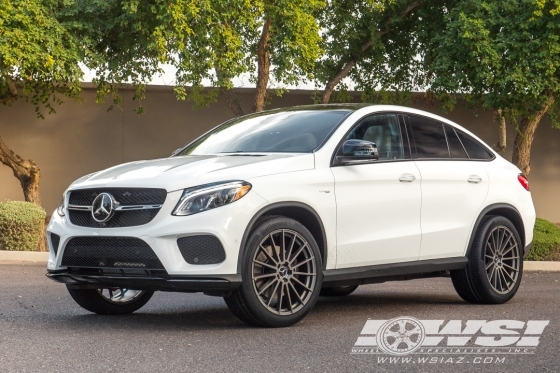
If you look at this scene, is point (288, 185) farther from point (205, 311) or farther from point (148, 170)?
point (205, 311)

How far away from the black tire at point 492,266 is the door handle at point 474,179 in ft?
1.36

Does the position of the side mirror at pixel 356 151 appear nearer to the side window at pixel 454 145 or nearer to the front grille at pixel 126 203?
the side window at pixel 454 145

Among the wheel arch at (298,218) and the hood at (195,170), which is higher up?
the hood at (195,170)

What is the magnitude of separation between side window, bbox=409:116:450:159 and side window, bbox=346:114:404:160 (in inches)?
9.2

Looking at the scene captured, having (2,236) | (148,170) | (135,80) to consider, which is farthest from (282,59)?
(148,170)

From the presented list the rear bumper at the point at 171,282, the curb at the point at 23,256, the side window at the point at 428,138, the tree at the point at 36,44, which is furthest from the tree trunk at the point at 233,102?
the rear bumper at the point at 171,282

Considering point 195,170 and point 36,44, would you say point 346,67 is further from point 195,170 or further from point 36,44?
point 195,170

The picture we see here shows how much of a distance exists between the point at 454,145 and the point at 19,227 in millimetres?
8778

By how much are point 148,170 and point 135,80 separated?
1589 centimetres

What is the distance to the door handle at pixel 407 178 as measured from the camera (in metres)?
8.70

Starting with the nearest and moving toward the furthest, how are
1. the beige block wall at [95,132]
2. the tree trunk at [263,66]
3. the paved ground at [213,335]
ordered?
the paved ground at [213,335]
the tree trunk at [263,66]
the beige block wall at [95,132]

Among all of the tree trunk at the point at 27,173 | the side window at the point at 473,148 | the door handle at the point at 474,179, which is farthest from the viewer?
the tree trunk at the point at 27,173

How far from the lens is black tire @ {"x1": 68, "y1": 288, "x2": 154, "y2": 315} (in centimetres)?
862

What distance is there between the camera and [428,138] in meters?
9.41
